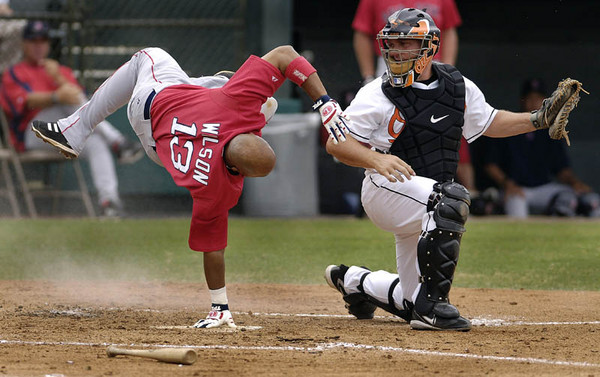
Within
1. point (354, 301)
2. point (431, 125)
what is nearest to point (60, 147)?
point (354, 301)

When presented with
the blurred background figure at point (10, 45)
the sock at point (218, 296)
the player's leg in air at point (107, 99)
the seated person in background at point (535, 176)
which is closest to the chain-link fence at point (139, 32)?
the blurred background figure at point (10, 45)

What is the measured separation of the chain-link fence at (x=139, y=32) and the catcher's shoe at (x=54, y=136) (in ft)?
22.1

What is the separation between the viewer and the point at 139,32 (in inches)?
496

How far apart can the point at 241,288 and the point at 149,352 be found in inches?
112

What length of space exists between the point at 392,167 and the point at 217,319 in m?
1.17

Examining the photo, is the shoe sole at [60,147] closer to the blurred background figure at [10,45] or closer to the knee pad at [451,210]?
the knee pad at [451,210]

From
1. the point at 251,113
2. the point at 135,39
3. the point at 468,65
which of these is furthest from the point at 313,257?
the point at 468,65

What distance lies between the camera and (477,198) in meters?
11.7

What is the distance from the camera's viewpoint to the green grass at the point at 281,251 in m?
7.44

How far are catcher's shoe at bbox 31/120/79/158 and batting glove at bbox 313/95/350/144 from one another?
1.73m

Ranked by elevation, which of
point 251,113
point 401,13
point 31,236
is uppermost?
point 401,13

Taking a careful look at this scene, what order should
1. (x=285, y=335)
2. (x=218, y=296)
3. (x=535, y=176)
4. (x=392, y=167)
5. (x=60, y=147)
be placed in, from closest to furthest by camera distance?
(x=285, y=335)
(x=392, y=167)
(x=218, y=296)
(x=60, y=147)
(x=535, y=176)

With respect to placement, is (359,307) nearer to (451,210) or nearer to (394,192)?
(394,192)

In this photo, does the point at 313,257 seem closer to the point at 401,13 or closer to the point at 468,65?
the point at 401,13
